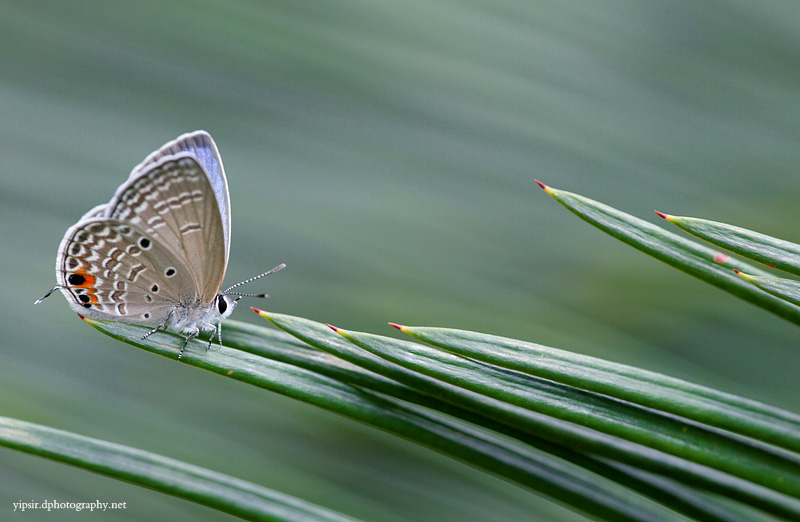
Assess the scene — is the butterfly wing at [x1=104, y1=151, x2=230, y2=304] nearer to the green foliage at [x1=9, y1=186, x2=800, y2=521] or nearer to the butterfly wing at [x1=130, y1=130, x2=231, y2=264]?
the butterfly wing at [x1=130, y1=130, x2=231, y2=264]

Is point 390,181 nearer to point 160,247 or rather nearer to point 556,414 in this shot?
point 160,247

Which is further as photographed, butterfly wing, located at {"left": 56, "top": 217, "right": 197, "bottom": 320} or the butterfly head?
the butterfly head

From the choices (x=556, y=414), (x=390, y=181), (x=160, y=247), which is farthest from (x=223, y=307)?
(x=556, y=414)

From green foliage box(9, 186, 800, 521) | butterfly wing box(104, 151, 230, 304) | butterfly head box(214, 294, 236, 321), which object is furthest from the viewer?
butterfly head box(214, 294, 236, 321)

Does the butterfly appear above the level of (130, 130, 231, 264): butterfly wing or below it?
below

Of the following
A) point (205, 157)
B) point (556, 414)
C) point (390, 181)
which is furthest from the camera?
point (390, 181)

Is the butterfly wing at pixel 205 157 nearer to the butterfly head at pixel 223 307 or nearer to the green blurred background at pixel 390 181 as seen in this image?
the butterfly head at pixel 223 307

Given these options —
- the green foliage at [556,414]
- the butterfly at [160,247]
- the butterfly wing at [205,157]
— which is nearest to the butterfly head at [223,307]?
the butterfly at [160,247]

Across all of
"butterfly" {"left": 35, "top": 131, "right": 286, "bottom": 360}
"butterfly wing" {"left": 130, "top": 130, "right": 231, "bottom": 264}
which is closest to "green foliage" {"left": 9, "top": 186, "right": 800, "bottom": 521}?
"butterfly" {"left": 35, "top": 131, "right": 286, "bottom": 360}
